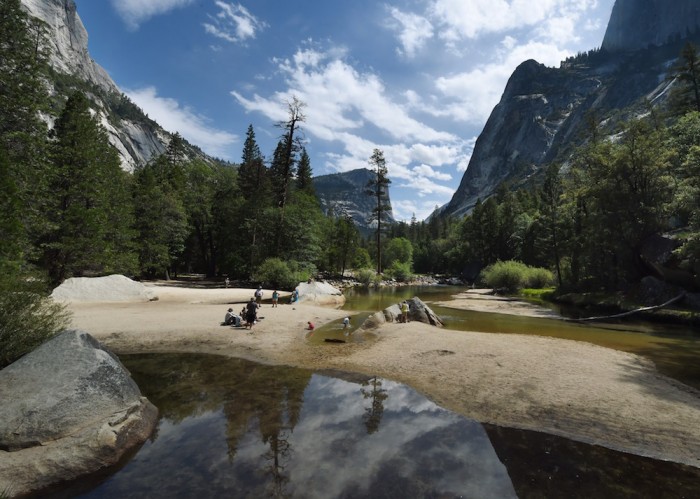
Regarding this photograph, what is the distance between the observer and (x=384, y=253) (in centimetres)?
10556

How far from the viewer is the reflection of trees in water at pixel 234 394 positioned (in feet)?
24.1

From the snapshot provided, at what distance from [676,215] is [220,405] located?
121ft

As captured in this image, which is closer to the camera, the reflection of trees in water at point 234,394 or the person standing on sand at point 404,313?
the reflection of trees in water at point 234,394

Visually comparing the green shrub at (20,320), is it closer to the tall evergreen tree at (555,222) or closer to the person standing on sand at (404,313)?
the person standing on sand at (404,313)

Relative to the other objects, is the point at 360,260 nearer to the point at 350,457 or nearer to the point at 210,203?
the point at 210,203

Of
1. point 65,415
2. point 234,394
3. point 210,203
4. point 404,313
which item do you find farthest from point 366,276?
point 65,415

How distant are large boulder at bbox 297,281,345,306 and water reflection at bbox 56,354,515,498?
67.3 ft

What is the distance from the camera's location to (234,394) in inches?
394

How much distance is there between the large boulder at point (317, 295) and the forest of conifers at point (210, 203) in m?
4.59

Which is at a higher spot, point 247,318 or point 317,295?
point 317,295

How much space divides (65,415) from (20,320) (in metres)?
3.37

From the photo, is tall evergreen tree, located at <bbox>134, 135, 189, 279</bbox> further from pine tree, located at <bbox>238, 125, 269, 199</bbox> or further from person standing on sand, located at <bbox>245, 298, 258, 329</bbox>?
person standing on sand, located at <bbox>245, 298, 258, 329</bbox>

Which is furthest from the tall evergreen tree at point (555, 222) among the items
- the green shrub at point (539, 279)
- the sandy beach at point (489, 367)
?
the sandy beach at point (489, 367)

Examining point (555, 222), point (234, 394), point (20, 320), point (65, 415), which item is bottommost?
point (234, 394)
